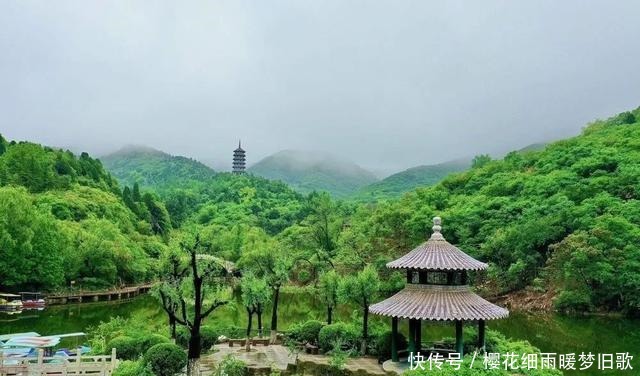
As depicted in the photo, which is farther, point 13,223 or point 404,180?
point 404,180

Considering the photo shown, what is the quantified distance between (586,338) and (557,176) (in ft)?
87.7

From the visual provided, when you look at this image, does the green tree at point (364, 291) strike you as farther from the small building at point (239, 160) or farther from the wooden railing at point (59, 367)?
the small building at point (239, 160)

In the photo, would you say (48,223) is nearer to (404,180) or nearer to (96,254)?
(96,254)

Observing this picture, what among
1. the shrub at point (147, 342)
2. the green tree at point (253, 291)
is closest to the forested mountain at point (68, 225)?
the green tree at point (253, 291)

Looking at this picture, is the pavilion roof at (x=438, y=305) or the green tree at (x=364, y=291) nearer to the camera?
the pavilion roof at (x=438, y=305)

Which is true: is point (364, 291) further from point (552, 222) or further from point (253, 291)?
point (552, 222)

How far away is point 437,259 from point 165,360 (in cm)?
775

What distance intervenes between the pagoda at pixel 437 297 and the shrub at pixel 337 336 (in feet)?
7.81

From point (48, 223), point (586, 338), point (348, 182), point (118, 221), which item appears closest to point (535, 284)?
point (586, 338)

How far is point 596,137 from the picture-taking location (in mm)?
63125

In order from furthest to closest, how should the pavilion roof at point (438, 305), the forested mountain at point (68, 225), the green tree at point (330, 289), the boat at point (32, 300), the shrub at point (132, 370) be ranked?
the forested mountain at point (68, 225) → the boat at point (32, 300) → the green tree at point (330, 289) → the pavilion roof at point (438, 305) → the shrub at point (132, 370)

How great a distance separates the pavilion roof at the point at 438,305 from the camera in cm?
1572

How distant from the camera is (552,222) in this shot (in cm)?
4238

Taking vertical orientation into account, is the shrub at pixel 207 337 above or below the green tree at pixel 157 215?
below
